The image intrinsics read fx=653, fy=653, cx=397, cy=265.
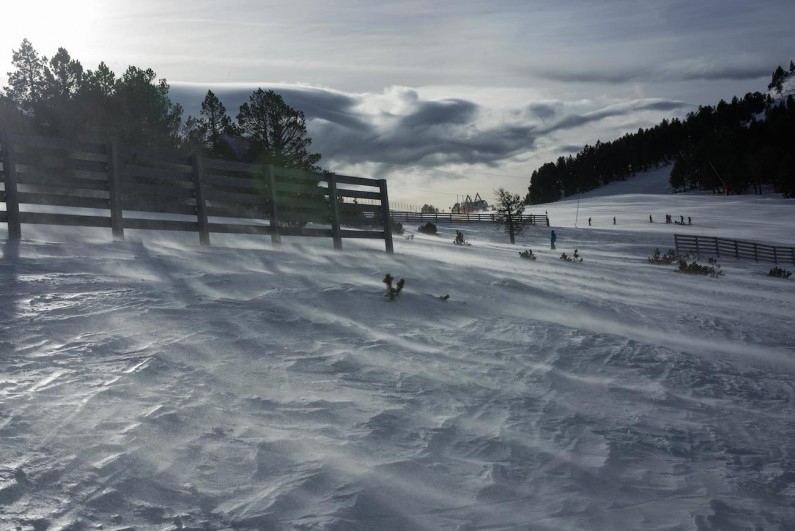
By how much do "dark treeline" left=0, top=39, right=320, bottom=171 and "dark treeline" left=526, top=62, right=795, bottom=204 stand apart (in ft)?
293

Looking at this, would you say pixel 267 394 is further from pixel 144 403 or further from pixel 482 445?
pixel 482 445

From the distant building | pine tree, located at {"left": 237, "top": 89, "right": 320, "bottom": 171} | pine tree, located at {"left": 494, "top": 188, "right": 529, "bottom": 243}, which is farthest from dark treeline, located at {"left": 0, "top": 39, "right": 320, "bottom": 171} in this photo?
the distant building

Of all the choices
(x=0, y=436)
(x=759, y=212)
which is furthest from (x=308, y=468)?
(x=759, y=212)

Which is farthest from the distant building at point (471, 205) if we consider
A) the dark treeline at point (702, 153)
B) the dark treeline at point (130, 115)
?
the dark treeline at point (130, 115)

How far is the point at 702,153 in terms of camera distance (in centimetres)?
11919

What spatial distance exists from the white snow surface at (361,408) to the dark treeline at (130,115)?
26304 millimetres

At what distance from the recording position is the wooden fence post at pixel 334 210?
42.7 ft

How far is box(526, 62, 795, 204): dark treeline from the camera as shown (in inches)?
4190

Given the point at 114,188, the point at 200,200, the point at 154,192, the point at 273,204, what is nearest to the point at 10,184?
the point at 114,188

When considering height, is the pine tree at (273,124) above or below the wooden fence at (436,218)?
above

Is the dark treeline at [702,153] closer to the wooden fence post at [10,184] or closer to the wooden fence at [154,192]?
the wooden fence at [154,192]

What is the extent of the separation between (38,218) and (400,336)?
22.5 ft

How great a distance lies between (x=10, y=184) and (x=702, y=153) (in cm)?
12693

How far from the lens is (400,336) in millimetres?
6113
